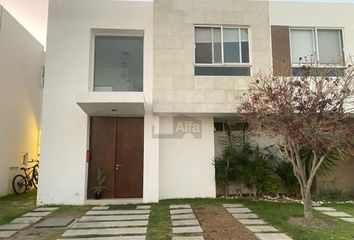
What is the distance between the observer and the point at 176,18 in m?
10.3

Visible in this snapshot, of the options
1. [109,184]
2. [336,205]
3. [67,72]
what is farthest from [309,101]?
[67,72]

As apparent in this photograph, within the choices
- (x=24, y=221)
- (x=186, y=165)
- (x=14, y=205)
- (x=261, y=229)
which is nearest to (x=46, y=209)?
(x=24, y=221)

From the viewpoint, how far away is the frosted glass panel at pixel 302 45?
1061 cm

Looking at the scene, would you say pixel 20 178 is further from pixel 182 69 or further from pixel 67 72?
pixel 182 69

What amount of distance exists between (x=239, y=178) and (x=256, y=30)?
532 cm

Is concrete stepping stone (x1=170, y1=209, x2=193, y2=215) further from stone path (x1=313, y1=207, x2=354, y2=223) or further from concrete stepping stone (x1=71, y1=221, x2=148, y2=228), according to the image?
stone path (x1=313, y1=207, x2=354, y2=223)

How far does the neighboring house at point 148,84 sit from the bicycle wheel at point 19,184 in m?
3.35

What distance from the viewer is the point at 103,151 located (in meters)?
10.4

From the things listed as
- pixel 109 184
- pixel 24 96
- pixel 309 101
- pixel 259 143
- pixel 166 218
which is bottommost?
pixel 166 218

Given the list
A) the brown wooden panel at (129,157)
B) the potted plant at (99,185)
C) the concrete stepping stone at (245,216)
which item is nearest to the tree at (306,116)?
the concrete stepping stone at (245,216)

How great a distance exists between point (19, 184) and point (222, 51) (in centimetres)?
981

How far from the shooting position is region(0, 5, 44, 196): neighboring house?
38.0ft

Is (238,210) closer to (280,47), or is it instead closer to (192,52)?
(192,52)

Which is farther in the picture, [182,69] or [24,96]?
[24,96]
